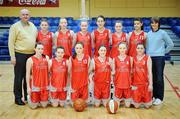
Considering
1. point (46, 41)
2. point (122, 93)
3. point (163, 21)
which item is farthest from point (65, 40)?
point (163, 21)

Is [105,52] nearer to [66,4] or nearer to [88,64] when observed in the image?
[88,64]

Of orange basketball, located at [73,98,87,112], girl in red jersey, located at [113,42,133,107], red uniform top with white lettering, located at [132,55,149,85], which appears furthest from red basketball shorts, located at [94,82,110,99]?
red uniform top with white lettering, located at [132,55,149,85]

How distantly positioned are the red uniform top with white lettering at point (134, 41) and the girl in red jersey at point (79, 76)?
0.85 metres

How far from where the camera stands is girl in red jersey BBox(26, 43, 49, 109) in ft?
19.9

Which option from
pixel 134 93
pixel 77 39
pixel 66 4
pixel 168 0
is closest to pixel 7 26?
pixel 66 4

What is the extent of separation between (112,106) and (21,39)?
1.93 meters

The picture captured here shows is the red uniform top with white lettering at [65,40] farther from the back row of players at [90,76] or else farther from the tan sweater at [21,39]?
the tan sweater at [21,39]

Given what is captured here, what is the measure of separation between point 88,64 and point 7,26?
8.75 metres

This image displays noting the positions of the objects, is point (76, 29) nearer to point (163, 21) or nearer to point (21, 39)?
point (163, 21)

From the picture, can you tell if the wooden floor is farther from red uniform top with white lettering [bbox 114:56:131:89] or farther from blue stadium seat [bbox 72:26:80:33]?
blue stadium seat [bbox 72:26:80:33]

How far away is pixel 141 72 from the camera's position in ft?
20.1

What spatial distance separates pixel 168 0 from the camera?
48.6 ft

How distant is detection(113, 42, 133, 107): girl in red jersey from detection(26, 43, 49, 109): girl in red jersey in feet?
3.93

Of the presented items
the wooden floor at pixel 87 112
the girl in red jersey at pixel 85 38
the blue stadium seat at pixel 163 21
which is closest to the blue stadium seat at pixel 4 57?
the wooden floor at pixel 87 112
